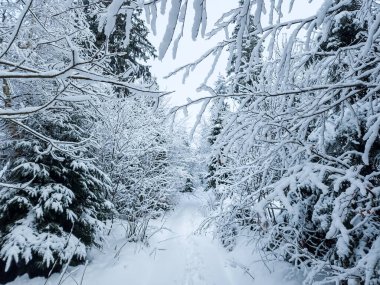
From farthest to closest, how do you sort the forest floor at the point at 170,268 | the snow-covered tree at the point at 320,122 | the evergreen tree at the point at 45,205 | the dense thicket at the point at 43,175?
the forest floor at the point at 170,268 → the evergreen tree at the point at 45,205 → the dense thicket at the point at 43,175 → the snow-covered tree at the point at 320,122

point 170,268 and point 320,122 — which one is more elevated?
point 320,122

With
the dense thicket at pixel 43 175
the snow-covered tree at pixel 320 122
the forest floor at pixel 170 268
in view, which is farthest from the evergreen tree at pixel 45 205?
the snow-covered tree at pixel 320 122

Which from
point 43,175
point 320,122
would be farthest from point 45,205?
point 320,122

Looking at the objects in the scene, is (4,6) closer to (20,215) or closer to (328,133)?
(20,215)

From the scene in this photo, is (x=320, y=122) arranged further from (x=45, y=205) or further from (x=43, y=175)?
(x=43, y=175)

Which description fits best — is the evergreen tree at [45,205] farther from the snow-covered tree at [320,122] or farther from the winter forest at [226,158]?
the snow-covered tree at [320,122]

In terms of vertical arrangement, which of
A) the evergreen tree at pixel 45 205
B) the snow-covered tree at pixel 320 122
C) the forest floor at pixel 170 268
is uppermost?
the snow-covered tree at pixel 320 122

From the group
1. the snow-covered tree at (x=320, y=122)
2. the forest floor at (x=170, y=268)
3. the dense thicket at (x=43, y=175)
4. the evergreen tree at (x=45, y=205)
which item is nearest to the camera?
the snow-covered tree at (x=320, y=122)

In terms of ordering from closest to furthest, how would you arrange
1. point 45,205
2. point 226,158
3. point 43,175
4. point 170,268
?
point 226,158 → point 45,205 → point 43,175 → point 170,268

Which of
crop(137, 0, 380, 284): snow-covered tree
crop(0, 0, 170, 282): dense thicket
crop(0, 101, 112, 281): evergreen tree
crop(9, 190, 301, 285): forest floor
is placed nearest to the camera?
crop(137, 0, 380, 284): snow-covered tree

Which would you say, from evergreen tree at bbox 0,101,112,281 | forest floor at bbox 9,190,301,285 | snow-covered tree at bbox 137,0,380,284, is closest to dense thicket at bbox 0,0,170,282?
evergreen tree at bbox 0,101,112,281

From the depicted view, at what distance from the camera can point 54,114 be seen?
6.08m

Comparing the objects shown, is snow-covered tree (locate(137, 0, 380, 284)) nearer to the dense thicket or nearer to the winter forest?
the winter forest

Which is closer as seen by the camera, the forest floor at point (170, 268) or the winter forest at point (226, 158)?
the winter forest at point (226, 158)
